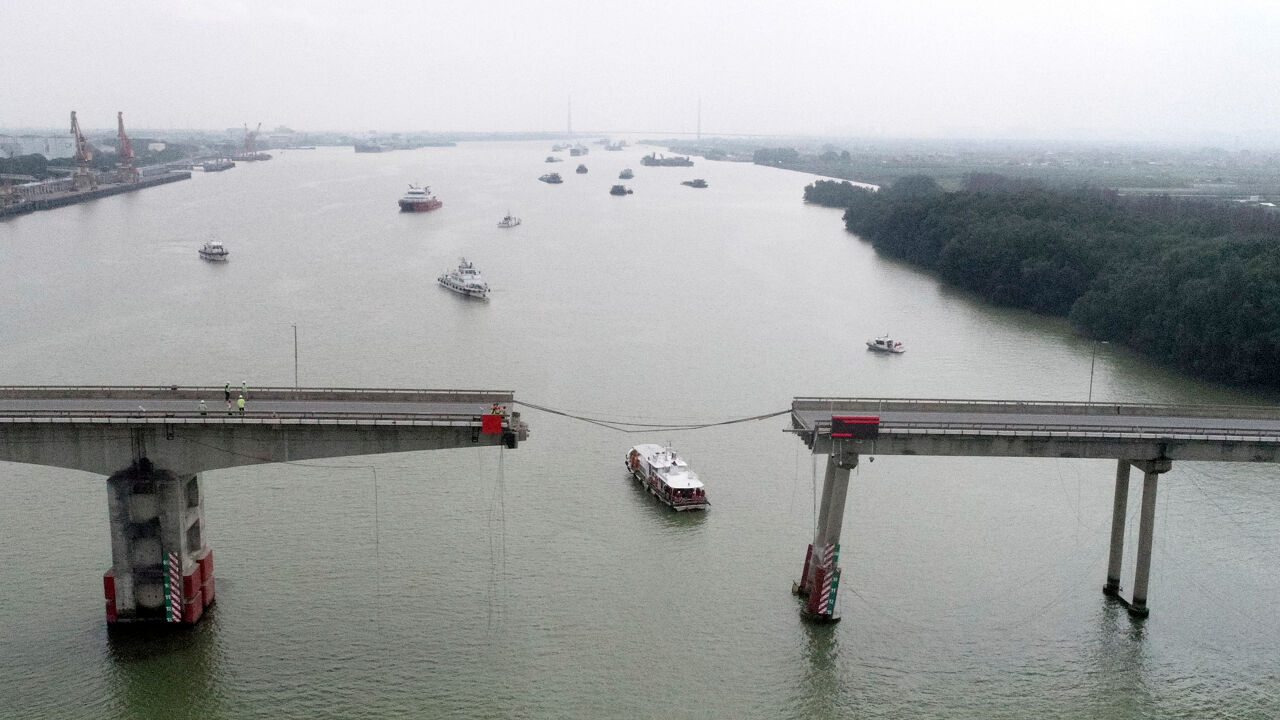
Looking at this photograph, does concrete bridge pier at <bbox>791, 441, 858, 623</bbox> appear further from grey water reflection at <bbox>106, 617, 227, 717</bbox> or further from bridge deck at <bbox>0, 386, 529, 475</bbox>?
grey water reflection at <bbox>106, 617, 227, 717</bbox>

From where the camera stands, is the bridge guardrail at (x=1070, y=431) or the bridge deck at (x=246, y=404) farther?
the bridge guardrail at (x=1070, y=431)

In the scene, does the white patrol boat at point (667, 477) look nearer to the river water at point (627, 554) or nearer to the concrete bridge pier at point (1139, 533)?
the river water at point (627, 554)

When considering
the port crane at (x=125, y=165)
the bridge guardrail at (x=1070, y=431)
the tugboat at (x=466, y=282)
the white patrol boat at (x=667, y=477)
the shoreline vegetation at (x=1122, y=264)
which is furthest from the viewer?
the port crane at (x=125, y=165)

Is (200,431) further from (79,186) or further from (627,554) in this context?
(79,186)

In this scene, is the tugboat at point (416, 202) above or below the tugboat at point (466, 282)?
above

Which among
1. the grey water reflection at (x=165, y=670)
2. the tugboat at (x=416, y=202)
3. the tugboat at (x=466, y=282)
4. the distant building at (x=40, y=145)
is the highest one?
the distant building at (x=40, y=145)

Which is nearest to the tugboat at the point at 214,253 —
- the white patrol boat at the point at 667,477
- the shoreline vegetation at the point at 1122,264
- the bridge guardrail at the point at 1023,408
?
the shoreline vegetation at the point at 1122,264

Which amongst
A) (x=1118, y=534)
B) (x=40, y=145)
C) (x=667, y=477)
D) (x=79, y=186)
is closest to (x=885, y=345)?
(x=667, y=477)
